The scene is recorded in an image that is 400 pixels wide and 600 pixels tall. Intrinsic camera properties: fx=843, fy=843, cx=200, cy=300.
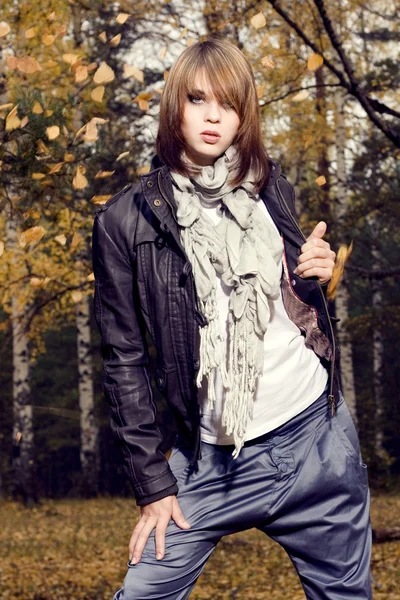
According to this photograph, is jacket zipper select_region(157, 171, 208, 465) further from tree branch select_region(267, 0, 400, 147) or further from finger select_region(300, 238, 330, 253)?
tree branch select_region(267, 0, 400, 147)

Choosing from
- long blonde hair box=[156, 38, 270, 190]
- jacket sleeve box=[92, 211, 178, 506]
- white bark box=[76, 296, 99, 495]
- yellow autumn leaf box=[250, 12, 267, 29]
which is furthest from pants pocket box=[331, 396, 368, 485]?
white bark box=[76, 296, 99, 495]

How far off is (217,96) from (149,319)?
0.68 meters

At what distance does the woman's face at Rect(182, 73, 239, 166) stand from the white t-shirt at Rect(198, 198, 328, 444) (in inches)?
9.9

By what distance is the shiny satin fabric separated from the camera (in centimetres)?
241

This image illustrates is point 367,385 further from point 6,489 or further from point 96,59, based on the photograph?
point 6,489

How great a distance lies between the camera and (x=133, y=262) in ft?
8.06

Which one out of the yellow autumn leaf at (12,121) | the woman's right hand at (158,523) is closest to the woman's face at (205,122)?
the woman's right hand at (158,523)

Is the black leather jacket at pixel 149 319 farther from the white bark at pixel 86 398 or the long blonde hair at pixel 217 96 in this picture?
the white bark at pixel 86 398

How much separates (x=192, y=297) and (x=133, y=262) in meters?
0.22

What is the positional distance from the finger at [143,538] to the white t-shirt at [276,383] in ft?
0.94

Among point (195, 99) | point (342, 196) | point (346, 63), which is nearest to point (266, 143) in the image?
point (342, 196)

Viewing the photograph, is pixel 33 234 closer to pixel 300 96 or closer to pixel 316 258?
pixel 300 96

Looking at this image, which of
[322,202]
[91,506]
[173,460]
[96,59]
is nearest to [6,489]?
[91,506]

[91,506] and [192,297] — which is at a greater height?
[192,297]
